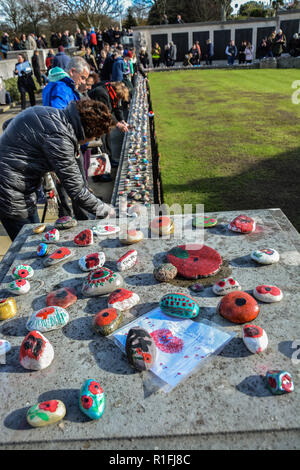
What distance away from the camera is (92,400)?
1.21m

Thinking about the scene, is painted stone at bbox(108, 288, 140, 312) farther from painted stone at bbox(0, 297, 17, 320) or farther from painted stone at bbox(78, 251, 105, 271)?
painted stone at bbox(0, 297, 17, 320)

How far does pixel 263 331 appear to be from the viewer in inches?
55.6

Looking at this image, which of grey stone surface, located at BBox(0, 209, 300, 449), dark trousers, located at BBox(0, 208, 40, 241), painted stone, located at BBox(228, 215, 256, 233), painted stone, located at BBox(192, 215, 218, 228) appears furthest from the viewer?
dark trousers, located at BBox(0, 208, 40, 241)

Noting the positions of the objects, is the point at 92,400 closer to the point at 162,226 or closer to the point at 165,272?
A: the point at 165,272

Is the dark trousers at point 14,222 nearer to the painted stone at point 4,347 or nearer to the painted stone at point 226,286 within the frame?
the painted stone at point 4,347

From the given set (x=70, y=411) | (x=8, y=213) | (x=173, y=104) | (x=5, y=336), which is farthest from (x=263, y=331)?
(x=173, y=104)

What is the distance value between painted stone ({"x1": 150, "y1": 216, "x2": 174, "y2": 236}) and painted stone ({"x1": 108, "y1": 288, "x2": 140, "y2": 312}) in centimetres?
67

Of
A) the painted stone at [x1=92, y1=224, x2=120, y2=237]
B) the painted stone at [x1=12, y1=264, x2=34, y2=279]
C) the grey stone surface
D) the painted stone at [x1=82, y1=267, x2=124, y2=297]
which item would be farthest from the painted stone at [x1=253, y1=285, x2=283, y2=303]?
the painted stone at [x1=12, y1=264, x2=34, y2=279]

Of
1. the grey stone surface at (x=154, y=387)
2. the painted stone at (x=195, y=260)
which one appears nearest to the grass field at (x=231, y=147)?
the painted stone at (x=195, y=260)

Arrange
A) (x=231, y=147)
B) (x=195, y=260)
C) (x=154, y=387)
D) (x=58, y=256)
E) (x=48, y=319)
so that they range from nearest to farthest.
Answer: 1. (x=154, y=387)
2. (x=48, y=319)
3. (x=195, y=260)
4. (x=58, y=256)
5. (x=231, y=147)

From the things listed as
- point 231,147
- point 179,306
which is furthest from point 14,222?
point 231,147

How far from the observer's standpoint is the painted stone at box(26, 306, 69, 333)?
158 cm

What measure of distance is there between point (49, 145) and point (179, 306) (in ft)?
4.57

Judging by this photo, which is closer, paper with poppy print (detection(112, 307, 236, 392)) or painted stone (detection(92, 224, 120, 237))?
paper with poppy print (detection(112, 307, 236, 392))
